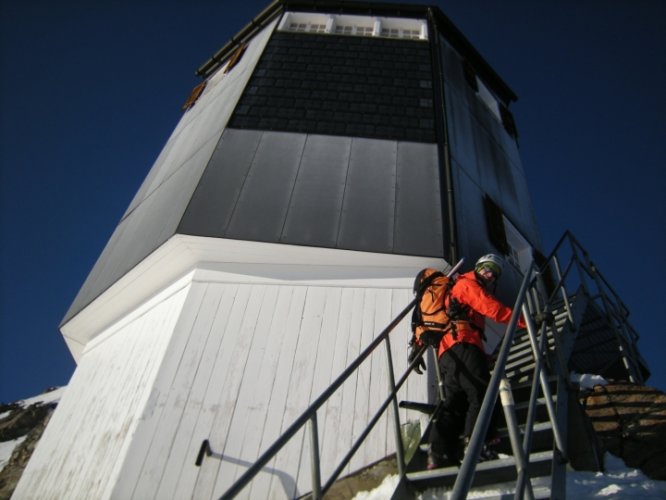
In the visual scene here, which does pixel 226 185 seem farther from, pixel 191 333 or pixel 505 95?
→ pixel 505 95

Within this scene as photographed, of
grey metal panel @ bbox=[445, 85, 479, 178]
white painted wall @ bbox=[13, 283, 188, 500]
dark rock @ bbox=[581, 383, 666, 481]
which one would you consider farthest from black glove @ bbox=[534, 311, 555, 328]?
grey metal panel @ bbox=[445, 85, 479, 178]

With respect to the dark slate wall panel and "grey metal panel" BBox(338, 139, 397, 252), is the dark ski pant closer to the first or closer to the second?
"grey metal panel" BBox(338, 139, 397, 252)

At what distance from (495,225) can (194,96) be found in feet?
30.8

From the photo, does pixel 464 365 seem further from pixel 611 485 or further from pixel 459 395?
pixel 611 485

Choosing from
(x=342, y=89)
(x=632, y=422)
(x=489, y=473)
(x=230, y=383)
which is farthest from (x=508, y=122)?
(x=489, y=473)

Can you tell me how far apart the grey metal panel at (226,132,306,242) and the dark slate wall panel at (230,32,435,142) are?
54 centimetres

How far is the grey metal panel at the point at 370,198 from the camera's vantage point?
741 centimetres

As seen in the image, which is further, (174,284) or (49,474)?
(174,284)

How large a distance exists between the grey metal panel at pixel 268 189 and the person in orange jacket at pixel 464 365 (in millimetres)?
3373

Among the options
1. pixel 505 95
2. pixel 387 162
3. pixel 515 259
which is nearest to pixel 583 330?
pixel 515 259

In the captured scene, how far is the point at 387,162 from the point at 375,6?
7.23 metres

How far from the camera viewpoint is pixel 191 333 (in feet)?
21.7

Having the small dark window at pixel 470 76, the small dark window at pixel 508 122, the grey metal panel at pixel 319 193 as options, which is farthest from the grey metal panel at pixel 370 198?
the small dark window at pixel 508 122

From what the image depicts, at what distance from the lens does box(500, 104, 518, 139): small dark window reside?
1428 centimetres
